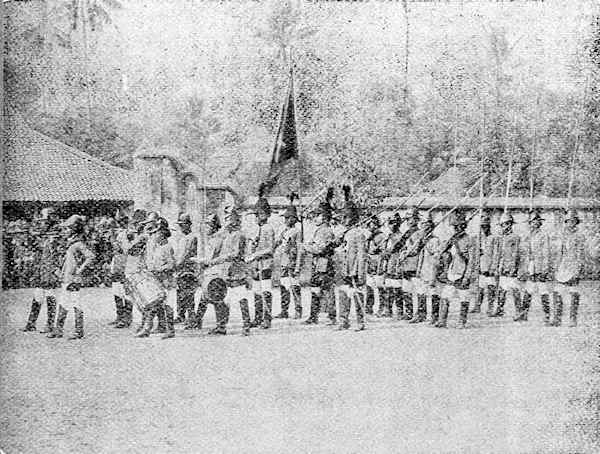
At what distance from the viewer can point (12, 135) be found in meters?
3.40

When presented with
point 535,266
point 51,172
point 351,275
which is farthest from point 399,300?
point 51,172

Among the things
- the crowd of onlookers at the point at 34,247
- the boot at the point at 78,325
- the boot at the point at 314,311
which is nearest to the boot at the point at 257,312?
the boot at the point at 314,311

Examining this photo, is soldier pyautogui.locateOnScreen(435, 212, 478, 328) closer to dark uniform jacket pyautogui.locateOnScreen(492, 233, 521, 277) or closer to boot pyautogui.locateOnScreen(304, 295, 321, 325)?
dark uniform jacket pyautogui.locateOnScreen(492, 233, 521, 277)

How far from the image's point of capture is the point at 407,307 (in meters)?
3.90

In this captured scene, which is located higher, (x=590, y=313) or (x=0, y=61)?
(x=0, y=61)

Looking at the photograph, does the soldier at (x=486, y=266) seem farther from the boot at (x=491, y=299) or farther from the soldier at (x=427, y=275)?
the soldier at (x=427, y=275)

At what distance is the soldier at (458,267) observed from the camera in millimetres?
3857

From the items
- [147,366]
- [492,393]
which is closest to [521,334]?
[492,393]

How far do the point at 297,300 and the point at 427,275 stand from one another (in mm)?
772

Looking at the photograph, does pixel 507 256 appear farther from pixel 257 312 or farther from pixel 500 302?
pixel 257 312

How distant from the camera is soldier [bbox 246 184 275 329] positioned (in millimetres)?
3711

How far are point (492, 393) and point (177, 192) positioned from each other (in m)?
2.05

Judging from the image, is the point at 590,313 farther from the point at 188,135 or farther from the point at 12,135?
the point at 12,135

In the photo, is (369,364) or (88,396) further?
(369,364)
